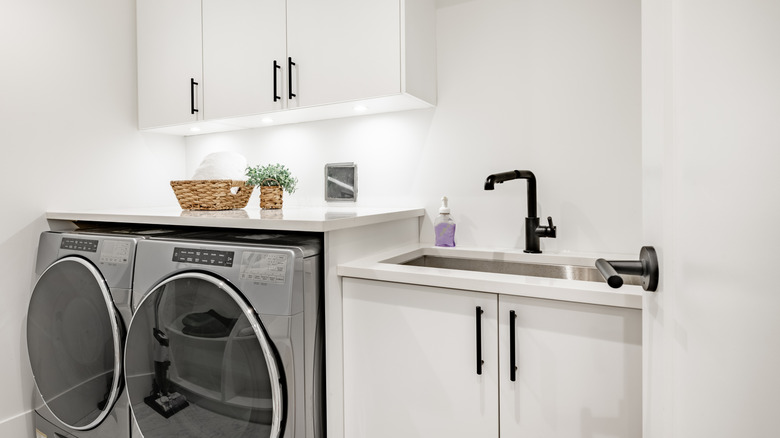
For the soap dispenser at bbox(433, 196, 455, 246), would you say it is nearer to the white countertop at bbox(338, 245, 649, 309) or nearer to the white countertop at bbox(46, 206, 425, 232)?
the white countertop at bbox(46, 206, 425, 232)

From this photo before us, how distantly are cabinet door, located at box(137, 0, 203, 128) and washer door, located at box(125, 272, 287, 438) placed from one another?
3.48 ft

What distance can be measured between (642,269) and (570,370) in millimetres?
440

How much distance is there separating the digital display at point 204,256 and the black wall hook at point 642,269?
3.35 ft

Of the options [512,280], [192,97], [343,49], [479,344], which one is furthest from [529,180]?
[192,97]

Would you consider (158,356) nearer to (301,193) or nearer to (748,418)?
(301,193)

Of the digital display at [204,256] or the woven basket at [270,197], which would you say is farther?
the woven basket at [270,197]

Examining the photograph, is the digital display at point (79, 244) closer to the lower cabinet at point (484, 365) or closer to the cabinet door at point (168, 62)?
the cabinet door at point (168, 62)

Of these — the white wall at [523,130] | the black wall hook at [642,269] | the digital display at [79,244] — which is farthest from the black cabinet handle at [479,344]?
the digital display at [79,244]

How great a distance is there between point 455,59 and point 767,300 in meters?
1.62

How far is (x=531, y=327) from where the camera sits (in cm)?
103

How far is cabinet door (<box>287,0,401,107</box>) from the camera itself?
153cm

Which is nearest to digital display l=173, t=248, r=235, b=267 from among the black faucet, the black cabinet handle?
the black cabinet handle

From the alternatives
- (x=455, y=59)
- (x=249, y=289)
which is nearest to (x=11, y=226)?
(x=249, y=289)

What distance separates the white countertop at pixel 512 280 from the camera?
94cm
